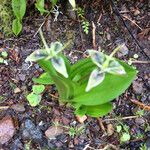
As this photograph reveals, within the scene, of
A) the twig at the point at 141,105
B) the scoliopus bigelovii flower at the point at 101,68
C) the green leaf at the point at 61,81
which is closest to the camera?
the scoliopus bigelovii flower at the point at 101,68

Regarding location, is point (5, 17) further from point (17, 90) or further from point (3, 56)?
point (17, 90)

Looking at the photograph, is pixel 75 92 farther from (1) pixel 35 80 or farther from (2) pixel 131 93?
(2) pixel 131 93

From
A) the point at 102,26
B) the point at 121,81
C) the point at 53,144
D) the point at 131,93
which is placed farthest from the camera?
the point at 102,26

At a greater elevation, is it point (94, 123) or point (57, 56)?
point (57, 56)

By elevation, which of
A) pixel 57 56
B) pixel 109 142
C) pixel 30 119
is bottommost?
pixel 109 142

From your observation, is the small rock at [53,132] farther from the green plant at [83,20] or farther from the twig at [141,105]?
the green plant at [83,20]

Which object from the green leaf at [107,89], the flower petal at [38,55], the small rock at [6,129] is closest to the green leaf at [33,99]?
the small rock at [6,129]

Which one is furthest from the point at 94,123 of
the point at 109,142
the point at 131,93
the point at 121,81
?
the point at 121,81

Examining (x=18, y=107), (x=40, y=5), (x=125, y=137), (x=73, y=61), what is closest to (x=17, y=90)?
(x=18, y=107)
